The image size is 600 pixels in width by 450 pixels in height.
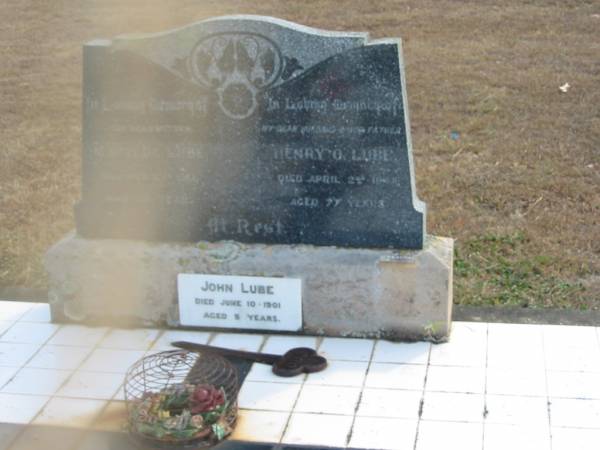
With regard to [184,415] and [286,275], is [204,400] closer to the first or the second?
[184,415]

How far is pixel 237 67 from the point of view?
19.9ft

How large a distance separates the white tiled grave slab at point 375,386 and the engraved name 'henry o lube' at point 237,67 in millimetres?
1333

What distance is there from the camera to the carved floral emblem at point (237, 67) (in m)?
6.01

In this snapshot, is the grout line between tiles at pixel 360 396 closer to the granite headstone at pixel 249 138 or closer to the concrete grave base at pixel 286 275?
the concrete grave base at pixel 286 275

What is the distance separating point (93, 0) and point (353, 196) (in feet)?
36.8

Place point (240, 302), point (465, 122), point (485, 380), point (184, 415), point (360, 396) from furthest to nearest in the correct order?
point (465, 122), point (240, 302), point (485, 380), point (360, 396), point (184, 415)

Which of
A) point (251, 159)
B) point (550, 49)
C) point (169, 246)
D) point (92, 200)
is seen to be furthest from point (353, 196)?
point (550, 49)

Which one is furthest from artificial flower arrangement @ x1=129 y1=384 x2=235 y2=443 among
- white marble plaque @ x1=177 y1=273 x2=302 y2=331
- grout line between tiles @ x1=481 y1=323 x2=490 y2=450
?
grout line between tiles @ x1=481 y1=323 x2=490 y2=450

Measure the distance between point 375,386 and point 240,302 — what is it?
39.8 inches

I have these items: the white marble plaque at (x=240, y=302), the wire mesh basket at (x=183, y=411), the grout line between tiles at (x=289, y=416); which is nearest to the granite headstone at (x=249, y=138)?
the white marble plaque at (x=240, y=302)

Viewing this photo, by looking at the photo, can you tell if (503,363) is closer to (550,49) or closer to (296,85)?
(296,85)

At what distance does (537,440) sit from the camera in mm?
5195

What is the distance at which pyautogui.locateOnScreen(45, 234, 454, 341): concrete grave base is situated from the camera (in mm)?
6156

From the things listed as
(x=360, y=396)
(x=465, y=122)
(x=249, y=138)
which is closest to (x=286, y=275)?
(x=249, y=138)
